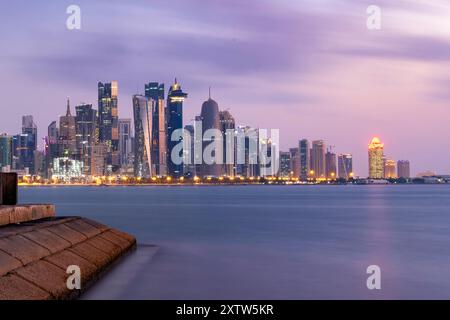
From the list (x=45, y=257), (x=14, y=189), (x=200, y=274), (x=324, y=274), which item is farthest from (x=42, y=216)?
(x=324, y=274)

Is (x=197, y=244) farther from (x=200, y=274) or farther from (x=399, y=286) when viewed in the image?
(x=399, y=286)

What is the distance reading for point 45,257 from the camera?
18.1m

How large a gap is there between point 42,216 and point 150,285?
8258 mm

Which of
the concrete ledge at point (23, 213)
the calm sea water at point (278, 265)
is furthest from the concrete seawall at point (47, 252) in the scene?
the calm sea water at point (278, 265)

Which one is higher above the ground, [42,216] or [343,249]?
[42,216]

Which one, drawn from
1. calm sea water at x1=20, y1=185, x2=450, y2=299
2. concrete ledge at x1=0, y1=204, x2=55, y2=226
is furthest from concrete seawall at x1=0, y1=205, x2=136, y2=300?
calm sea water at x1=20, y1=185, x2=450, y2=299

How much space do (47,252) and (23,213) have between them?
5.63 m

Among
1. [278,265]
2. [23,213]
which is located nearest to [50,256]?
[23,213]

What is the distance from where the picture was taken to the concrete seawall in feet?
48.5

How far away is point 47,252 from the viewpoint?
1861 cm

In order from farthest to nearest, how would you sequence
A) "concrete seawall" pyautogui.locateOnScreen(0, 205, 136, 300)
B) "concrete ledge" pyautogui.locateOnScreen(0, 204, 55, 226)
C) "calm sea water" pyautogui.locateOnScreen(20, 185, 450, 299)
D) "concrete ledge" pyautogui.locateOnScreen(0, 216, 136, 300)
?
"concrete ledge" pyautogui.locateOnScreen(0, 204, 55, 226), "calm sea water" pyautogui.locateOnScreen(20, 185, 450, 299), "concrete seawall" pyautogui.locateOnScreen(0, 205, 136, 300), "concrete ledge" pyautogui.locateOnScreen(0, 216, 136, 300)

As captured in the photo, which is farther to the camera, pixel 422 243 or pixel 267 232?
pixel 267 232

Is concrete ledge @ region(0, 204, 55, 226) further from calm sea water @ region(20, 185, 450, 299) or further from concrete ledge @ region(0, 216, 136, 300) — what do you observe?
calm sea water @ region(20, 185, 450, 299)
